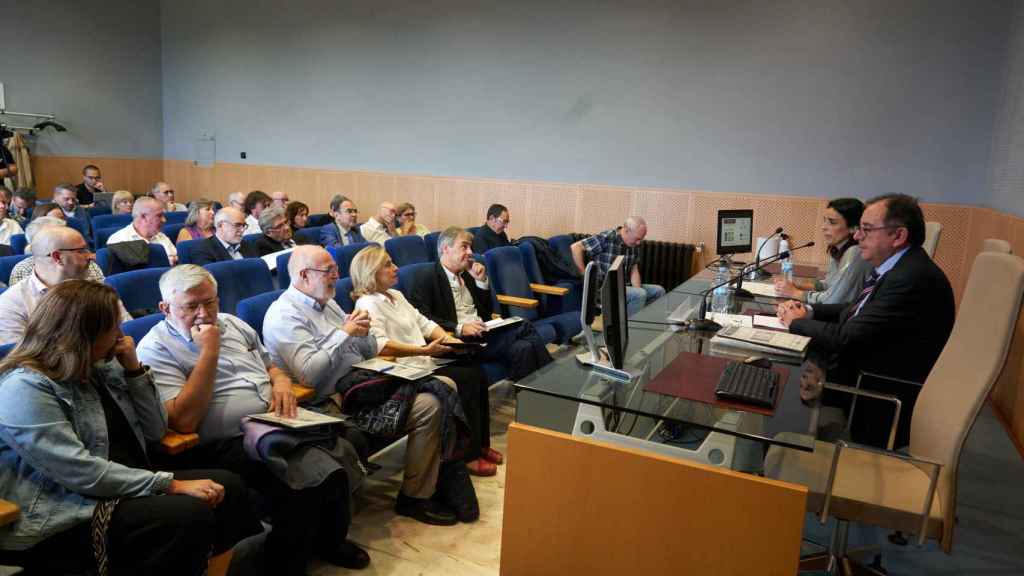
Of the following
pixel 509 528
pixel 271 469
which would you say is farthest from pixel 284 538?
pixel 509 528

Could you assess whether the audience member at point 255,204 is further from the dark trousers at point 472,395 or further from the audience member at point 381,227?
the dark trousers at point 472,395

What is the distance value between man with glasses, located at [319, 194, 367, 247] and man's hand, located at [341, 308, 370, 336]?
143 inches

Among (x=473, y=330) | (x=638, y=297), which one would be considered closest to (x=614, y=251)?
(x=638, y=297)

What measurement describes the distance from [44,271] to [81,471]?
1552mm

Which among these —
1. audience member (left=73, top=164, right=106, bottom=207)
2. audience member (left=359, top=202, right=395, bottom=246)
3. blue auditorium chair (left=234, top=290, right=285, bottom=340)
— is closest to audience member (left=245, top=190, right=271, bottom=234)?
audience member (left=359, top=202, right=395, bottom=246)

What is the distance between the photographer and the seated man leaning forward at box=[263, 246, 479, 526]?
9.11ft

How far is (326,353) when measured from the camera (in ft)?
9.17

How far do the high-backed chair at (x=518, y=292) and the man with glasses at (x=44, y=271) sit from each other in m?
2.37

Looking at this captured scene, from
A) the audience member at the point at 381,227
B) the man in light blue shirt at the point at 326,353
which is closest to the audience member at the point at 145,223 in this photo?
the audience member at the point at 381,227

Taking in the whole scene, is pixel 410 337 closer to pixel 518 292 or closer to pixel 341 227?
pixel 518 292

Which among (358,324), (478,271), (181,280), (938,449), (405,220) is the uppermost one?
(405,220)

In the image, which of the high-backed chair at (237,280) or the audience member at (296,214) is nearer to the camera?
the high-backed chair at (237,280)

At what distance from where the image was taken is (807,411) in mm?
2045

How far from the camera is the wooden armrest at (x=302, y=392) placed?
2.57 metres
